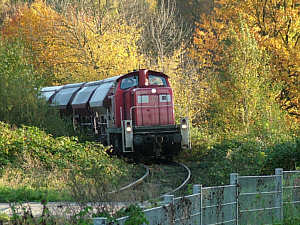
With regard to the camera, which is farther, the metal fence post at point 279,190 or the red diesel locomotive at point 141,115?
the red diesel locomotive at point 141,115

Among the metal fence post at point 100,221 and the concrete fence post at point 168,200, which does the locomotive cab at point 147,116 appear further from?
the metal fence post at point 100,221

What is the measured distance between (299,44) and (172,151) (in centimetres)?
1235

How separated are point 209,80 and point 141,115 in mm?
9529

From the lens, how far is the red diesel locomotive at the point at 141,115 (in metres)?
20.4

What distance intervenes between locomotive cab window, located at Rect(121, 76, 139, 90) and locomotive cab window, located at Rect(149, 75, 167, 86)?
57 centimetres

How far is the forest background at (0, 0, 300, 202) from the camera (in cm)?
1806

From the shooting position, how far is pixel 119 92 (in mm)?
21297

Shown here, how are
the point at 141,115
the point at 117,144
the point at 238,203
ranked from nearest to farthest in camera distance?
Answer: the point at 238,203 < the point at 141,115 < the point at 117,144

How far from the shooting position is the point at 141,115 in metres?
21.1

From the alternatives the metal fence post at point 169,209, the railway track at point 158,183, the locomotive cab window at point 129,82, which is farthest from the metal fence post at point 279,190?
the locomotive cab window at point 129,82

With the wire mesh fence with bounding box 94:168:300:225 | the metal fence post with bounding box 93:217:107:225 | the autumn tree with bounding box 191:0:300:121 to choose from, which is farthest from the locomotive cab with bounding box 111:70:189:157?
the metal fence post with bounding box 93:217:107:225

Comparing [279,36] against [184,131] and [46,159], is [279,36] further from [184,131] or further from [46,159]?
[46,159]

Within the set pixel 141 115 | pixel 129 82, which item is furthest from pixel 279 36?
pixel 141 115

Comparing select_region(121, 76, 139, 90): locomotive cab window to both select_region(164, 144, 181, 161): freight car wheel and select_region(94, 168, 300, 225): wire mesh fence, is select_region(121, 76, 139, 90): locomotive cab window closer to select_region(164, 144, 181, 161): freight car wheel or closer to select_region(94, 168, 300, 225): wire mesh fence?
select_region(164, 144, 181, 161): freight car wheel
